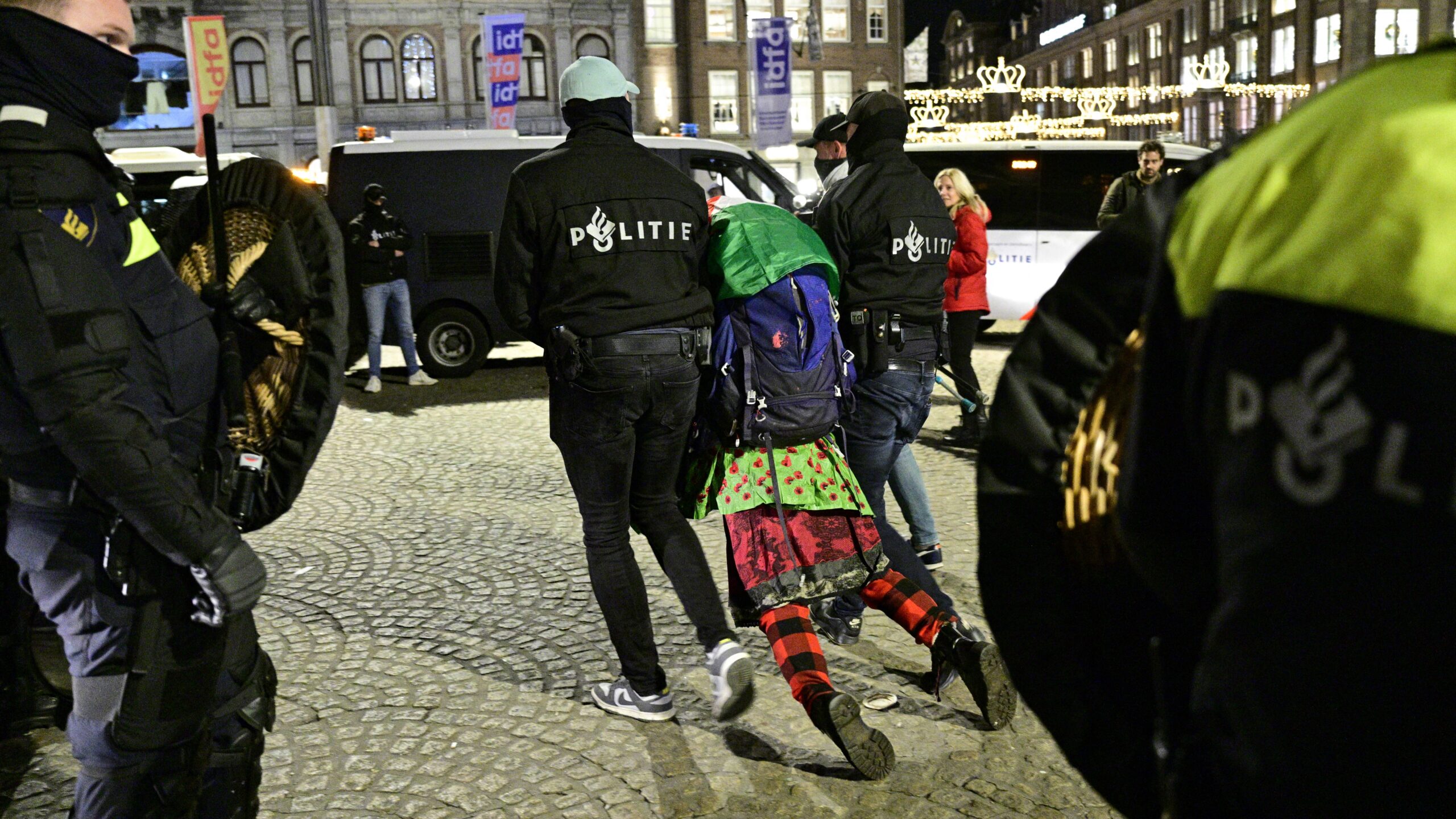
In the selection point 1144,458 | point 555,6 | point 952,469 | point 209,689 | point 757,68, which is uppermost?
point 555,6

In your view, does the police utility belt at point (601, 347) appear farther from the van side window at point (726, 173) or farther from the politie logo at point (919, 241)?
Result: the van side window at point (726, 173)

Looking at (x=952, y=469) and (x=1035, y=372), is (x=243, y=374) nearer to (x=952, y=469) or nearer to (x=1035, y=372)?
(x=1035, y=372)

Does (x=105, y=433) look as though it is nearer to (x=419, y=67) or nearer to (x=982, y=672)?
(x=982, y=672)

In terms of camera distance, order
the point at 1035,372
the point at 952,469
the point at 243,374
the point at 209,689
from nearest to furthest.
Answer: the point at 1035,372 → the point at 209,689 → the point at 243,374 → the point at 952,469

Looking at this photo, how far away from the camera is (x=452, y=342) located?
39.1 ft

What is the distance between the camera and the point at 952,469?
755cm

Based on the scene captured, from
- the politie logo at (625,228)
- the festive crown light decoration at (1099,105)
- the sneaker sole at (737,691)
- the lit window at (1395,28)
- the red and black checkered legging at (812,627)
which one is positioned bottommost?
the sneaker sole at (737,691)

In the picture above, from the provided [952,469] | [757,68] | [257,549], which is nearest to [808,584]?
[257,549]

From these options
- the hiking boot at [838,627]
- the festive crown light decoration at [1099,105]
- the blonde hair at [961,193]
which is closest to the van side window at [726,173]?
the blonde hair at [961,193]

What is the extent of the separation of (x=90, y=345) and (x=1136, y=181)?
8721 mm

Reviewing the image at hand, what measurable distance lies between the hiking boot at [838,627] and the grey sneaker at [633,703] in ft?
2.63

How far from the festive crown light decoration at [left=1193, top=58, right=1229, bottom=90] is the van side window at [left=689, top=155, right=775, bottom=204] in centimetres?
2810

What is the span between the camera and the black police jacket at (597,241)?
3.50 meters

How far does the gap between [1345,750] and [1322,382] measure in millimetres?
236
